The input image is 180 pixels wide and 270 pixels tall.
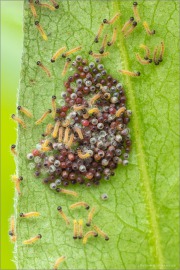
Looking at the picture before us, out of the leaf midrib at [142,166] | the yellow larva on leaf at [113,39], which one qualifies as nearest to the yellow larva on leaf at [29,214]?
the leaf midrib at [142,166]

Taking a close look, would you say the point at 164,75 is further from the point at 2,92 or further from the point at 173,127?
the point at 2,92

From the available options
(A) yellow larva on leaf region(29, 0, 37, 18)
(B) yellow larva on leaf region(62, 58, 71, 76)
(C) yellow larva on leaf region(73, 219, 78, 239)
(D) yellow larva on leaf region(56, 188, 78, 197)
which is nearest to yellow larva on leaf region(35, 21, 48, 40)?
(A) yellow larva on leaf region(29, 0, 37, 18)

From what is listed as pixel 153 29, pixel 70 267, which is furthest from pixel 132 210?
pixel 153 29

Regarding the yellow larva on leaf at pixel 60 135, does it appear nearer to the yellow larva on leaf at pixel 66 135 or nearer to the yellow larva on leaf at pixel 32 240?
the yellow larva on leaf at pixel 66 135

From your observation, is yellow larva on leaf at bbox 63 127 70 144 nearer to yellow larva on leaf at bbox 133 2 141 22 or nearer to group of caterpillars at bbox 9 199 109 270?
group of caterpillars at bbox 9 199 109 270

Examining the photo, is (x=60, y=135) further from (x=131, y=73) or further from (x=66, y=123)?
(x=131, y=73)

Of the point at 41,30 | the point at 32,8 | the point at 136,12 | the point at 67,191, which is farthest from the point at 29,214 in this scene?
the point at 136,12

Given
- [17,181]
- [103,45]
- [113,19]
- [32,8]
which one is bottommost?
[17,181]
